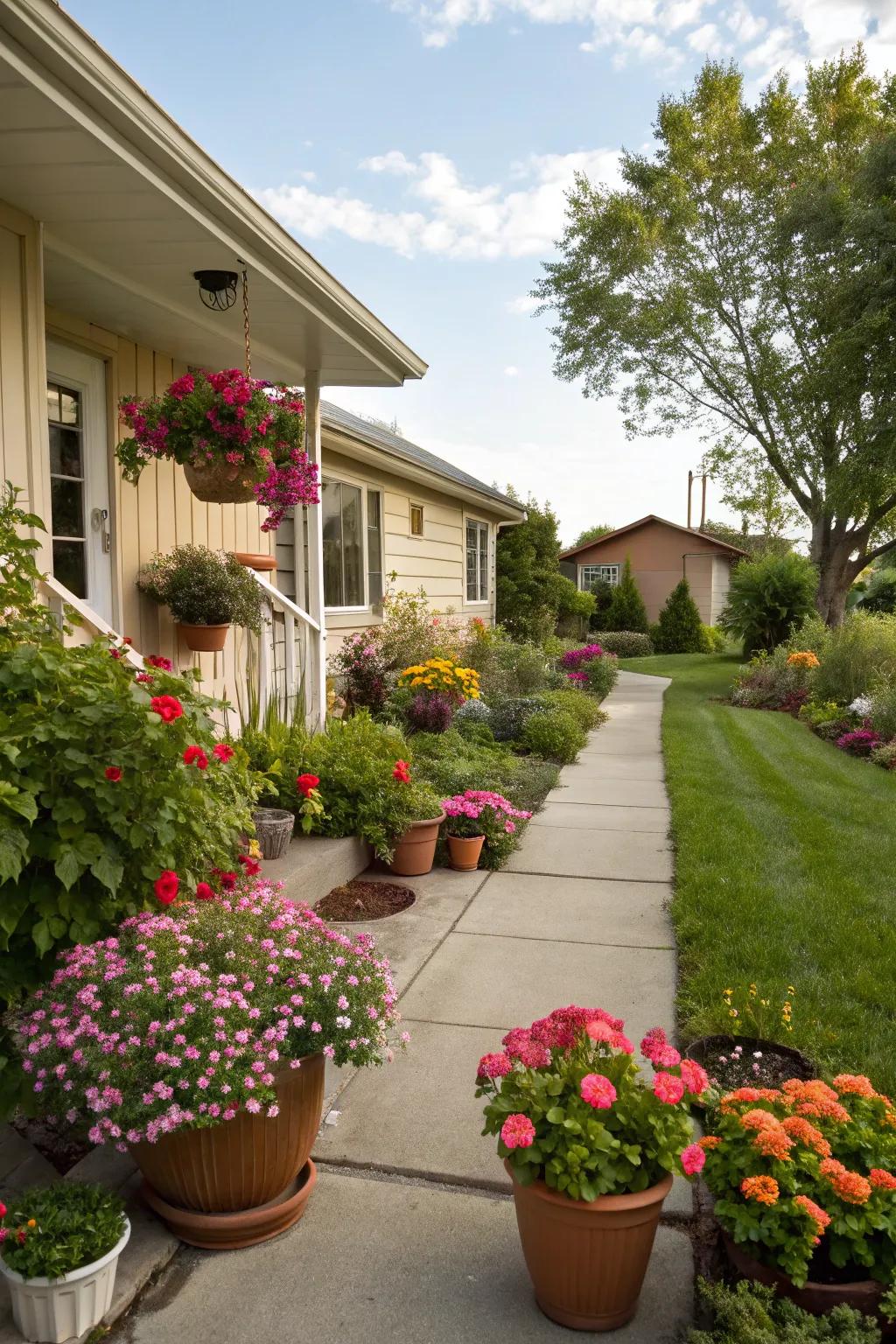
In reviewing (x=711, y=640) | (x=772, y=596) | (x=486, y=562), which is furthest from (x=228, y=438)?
(x=711, y=640)

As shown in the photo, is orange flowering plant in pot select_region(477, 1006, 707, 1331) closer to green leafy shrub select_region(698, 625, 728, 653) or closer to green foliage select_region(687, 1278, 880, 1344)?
green foliage select_region(687, 1278, 880, 1344)

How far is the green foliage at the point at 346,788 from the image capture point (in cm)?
478

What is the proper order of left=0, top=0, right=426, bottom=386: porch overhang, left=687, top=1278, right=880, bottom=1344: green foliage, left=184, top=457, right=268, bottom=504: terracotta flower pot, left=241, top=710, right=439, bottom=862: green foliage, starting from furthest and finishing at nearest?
left=241, top=710, right=439, bottom=862: green foliage → left=184, top=457, right=268, bottom=504: terracotta flower pot → left=0, top=0, right=426, bottom=386: porch overhang → left=687, top=1278, right=880, bottom=1344: green foliage

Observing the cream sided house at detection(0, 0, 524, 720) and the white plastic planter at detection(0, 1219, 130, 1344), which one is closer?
the white plastic planter at detection(0, 1219, 130, 1344)

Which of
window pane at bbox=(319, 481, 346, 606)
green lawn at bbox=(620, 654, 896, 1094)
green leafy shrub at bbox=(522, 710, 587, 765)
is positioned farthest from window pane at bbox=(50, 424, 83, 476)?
green leafy shrub at bbox=(522, 710, 587, 765)

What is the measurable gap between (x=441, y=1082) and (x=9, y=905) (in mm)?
1485

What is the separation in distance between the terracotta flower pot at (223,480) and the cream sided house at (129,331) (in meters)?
0.74

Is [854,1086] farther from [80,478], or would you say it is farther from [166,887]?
[80,478]

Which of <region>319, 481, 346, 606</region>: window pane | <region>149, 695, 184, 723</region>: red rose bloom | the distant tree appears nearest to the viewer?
<region>149, 695, 184, 723</region>: red rose bloom

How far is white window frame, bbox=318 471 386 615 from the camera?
8.99 m

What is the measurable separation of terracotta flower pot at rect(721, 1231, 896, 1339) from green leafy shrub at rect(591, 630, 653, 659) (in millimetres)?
22223

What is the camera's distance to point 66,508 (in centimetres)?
514

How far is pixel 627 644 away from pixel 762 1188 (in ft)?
76.1

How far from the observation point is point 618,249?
18125 mm
